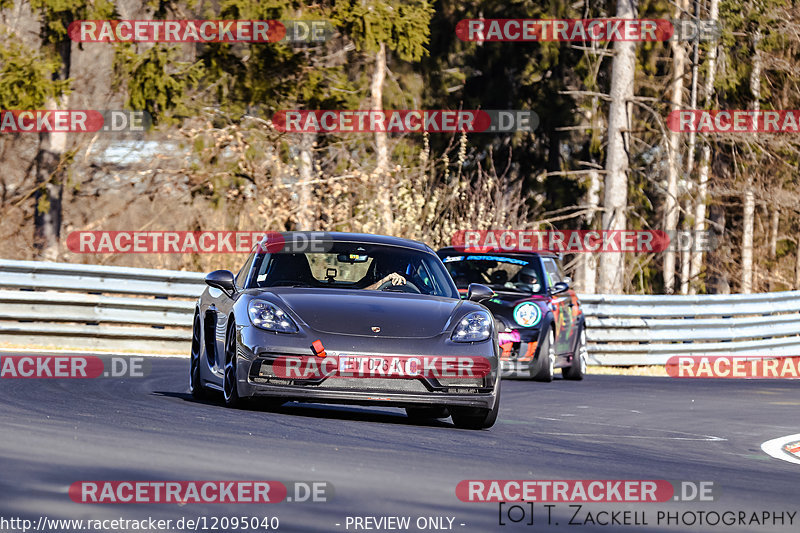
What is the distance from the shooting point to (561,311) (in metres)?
17.4

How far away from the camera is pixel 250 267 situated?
35.9 ft

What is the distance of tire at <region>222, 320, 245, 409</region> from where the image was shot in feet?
33.0

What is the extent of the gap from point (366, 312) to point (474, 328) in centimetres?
79

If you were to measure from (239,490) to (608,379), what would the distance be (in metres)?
12.7

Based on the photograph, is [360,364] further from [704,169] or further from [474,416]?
[704,169]

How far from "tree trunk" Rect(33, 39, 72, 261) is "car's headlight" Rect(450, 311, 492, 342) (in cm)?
1803

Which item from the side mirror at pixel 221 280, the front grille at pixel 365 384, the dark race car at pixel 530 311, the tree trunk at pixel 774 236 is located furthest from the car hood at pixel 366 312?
the tree trunk at pixel 774 236

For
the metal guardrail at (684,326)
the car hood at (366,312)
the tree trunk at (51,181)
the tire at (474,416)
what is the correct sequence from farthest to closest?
the tree trunk at (51,181), the metal guardrail at (684,326), the tire at (474,416), the car hood at (366,312)

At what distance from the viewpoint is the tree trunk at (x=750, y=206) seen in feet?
138

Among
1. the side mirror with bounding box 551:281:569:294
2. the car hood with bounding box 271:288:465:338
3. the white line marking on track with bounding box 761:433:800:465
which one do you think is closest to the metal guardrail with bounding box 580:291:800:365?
the side mirror with bounding box 551:281:569:294

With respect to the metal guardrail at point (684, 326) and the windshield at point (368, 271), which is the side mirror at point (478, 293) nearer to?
the windshield at point (368, 271)

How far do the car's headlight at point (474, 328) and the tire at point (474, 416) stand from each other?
1.17 feet

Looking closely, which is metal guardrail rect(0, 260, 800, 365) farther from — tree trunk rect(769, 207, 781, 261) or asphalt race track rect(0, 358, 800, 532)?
tree trunk rect(769, 207, 781, 261)

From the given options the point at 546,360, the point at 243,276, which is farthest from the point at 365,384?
the point at 546,360
